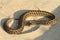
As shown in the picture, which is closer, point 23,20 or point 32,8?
point 23,20

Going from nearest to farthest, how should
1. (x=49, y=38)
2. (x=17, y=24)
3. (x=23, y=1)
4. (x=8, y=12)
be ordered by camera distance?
(x=49, y=38), (x=17, y=24), (x=8, y=12), (x=23, y=1)

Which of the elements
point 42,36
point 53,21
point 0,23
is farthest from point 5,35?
point 53,21

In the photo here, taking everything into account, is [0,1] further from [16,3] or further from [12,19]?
[12,19]

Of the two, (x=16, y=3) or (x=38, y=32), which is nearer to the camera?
(x=38, y=32)

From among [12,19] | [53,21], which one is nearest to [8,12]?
[12,19]

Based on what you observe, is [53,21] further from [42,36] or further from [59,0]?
[59,0]

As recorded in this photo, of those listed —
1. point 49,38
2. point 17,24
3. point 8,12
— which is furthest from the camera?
point 8,12
